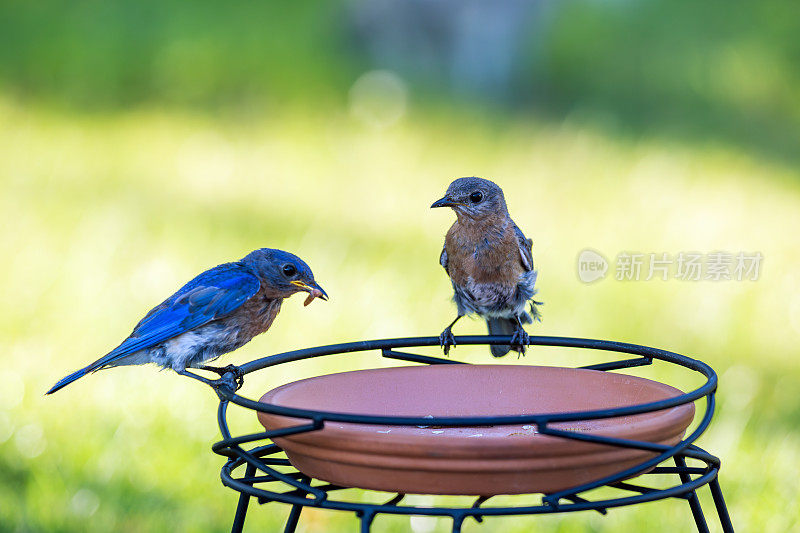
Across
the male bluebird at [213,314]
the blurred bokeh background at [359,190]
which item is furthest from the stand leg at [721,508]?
the blurred bokeh background at [359,190]

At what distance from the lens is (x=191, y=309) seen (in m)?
3.11

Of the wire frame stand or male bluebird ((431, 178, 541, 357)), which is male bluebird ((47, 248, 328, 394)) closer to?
the wire frame stand

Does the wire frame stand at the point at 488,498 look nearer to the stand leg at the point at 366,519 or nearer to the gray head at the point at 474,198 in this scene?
the stand leg at the point at 366,519

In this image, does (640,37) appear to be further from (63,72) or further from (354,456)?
(354,456)

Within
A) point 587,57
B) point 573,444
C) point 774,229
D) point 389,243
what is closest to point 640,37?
point 587,57

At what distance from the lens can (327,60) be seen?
10875 millimetres

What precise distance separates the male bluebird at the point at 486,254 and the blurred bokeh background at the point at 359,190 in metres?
0.99

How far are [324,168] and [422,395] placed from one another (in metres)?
5.82

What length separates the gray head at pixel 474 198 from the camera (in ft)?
12.7

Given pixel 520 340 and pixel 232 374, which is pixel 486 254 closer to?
pixel 520 340

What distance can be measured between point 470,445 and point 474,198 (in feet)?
6.38

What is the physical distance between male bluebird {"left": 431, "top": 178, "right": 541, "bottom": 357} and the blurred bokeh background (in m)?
0.99

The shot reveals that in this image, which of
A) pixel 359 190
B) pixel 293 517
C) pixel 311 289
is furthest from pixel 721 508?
pixel 359 190

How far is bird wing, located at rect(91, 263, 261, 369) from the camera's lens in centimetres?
309
